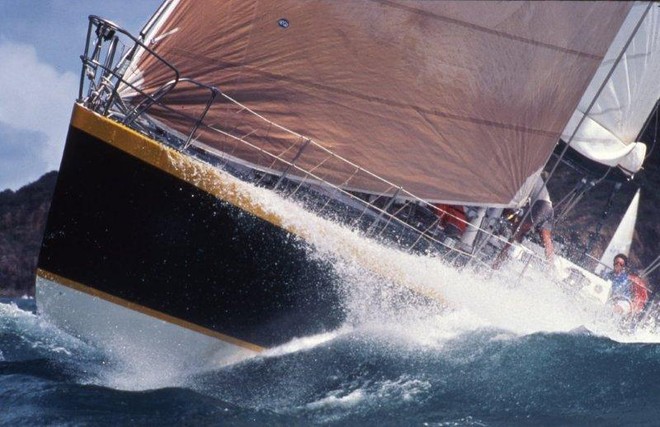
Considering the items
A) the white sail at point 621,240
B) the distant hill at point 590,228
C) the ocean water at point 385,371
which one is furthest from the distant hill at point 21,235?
the white sail at point 621,240

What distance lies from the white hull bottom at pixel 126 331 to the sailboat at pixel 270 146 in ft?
0.05

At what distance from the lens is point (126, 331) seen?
18.2 feet

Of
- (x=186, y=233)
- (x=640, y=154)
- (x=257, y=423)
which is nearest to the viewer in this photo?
(x=257, y=423)

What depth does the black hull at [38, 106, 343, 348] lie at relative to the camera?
5.13 m

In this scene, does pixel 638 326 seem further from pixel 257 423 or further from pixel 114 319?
pixel 114 319

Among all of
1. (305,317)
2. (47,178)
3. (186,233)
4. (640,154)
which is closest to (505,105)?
(305,317)

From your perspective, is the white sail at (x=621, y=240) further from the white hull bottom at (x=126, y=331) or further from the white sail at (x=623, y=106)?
the white hull bottom at (x=126, y=331)

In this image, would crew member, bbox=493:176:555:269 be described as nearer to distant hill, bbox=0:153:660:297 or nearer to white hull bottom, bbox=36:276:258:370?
distant hill, bbox=0:153:660:297

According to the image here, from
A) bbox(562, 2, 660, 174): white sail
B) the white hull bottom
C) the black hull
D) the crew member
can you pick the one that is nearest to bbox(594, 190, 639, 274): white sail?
bbox(562, 2, 660, 174): white sail

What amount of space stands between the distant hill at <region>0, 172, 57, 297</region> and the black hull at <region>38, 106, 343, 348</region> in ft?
43.9

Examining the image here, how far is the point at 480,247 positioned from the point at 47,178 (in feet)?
52.9

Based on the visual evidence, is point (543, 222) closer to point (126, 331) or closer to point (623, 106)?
point (623, 106)

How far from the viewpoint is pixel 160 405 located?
4.98m

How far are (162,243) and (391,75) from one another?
2.35 meters
